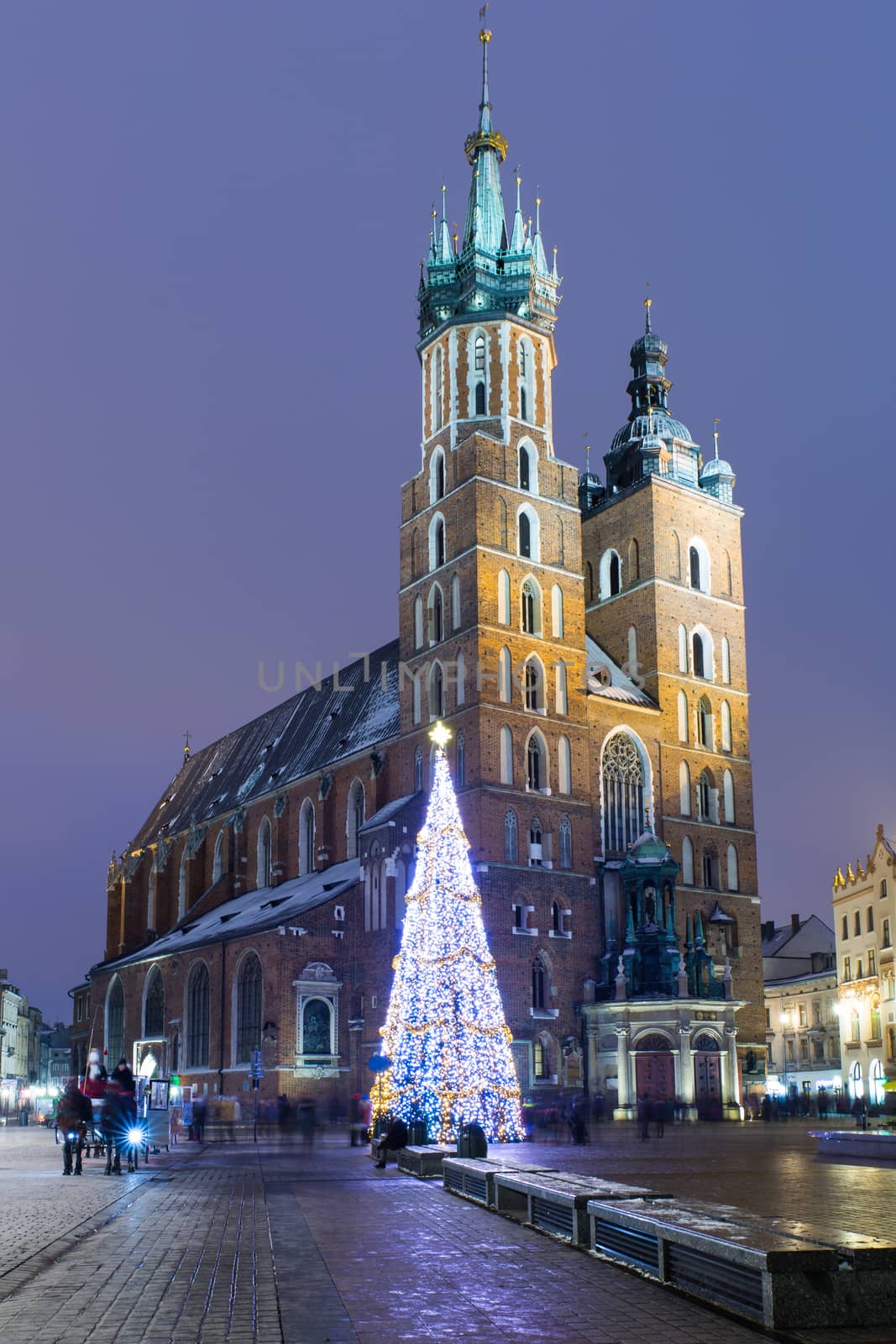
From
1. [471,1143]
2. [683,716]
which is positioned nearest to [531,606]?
[683,716]

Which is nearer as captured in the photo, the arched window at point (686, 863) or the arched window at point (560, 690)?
the arched window at point (560, 690)

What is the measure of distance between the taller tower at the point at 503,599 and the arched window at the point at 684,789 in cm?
492

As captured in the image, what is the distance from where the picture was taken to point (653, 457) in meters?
52.9

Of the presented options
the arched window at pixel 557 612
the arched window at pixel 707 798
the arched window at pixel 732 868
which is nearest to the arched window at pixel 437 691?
the arched window at pixel 557 612

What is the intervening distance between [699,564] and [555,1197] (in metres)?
42.3

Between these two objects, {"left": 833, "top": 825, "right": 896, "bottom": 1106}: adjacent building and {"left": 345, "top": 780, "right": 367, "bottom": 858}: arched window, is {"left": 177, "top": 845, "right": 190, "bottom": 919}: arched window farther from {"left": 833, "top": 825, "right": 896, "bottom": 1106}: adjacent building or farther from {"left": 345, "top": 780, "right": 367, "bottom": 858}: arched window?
{"left": 833, "top": 825, "right": 896, "bottom": 1106}: adjacent building

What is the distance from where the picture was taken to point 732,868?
165 feet

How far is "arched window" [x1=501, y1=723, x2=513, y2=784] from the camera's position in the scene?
43.8 meters

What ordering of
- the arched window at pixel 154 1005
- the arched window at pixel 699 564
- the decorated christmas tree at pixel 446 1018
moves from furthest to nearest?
1. the arched window at pixel 154 1005
2. the arched window at pixel 699 564
3. the decorated christmas tree at pixel 446 1018

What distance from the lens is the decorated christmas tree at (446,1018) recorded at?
2731 centimetres

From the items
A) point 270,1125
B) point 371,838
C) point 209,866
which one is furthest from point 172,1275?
point 209,866

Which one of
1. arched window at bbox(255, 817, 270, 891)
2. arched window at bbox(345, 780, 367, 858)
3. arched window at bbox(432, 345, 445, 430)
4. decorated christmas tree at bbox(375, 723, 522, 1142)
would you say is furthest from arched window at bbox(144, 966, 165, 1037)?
A: decorated christmas tree at bbox(375, 723, 522, 1142)

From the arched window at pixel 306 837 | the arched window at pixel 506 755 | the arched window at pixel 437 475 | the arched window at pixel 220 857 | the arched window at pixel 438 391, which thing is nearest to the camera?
the arched window at pixel 506 755

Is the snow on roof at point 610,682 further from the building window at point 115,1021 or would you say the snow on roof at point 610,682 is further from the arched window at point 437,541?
the building window at point 115,1021
